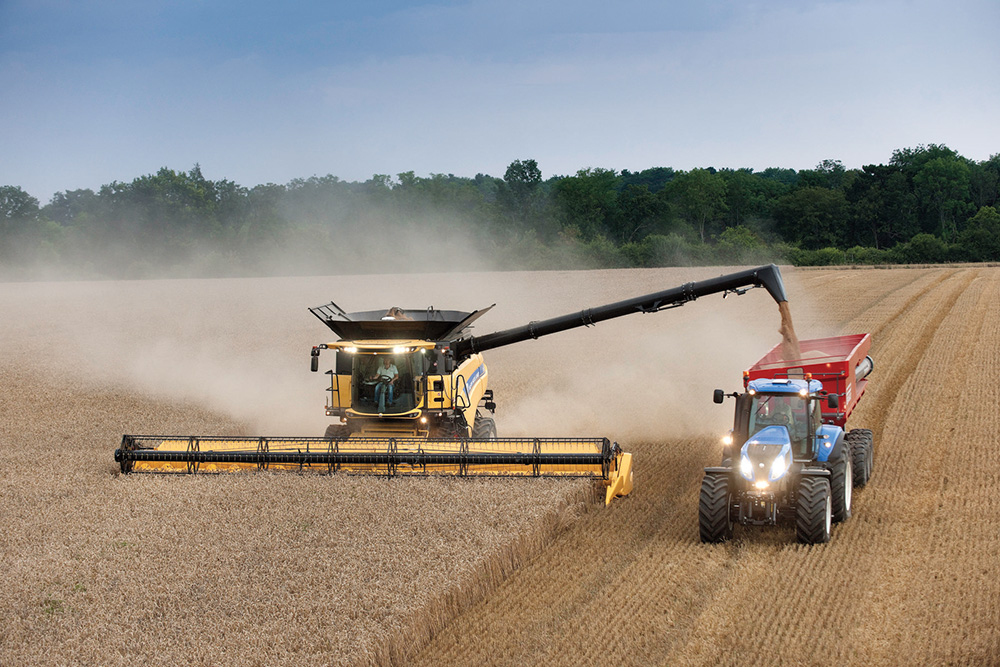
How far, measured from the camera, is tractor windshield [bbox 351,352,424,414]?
506 inches

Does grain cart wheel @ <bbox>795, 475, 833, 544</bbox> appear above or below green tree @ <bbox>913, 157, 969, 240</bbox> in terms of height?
below

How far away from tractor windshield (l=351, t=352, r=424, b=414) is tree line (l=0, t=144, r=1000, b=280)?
45.5 meters

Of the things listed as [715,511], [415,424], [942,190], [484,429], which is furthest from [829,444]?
[942,190]

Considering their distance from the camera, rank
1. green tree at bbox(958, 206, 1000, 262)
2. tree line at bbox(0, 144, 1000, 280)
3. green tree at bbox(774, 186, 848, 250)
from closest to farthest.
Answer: tree line at bbox(0, 144, 1000, 280), green tree at bbox(958, 206, 1000, 262), green tree at bbox(774, 186, 848, 250)

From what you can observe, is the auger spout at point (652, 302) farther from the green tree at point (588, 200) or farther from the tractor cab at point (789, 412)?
the green tree at point (588, 200)

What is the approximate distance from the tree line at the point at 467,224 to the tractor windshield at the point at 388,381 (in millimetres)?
45475

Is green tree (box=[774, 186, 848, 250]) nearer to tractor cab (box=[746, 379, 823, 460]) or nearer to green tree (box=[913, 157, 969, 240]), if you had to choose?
green tree (box=[913, 157, 969, 240])

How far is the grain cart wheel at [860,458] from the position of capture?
476 inches

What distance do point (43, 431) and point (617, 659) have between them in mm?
12678

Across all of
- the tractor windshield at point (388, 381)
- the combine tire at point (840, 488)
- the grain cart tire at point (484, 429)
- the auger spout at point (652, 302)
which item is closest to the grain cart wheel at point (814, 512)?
the combine tire at point (840, 488)

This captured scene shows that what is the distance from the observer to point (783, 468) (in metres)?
9.93

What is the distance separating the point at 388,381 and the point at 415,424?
0.72 metres

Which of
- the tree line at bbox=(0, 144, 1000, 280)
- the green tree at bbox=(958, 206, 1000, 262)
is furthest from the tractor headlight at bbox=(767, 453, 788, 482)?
the green tree at bbox=(958, 206, 1000, 262)

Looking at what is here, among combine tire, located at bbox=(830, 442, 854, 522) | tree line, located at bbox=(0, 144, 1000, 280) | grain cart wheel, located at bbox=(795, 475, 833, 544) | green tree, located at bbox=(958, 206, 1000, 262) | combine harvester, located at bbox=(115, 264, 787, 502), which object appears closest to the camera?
grain cart wheel, located at bbox=(795, 475, 833, 544)
